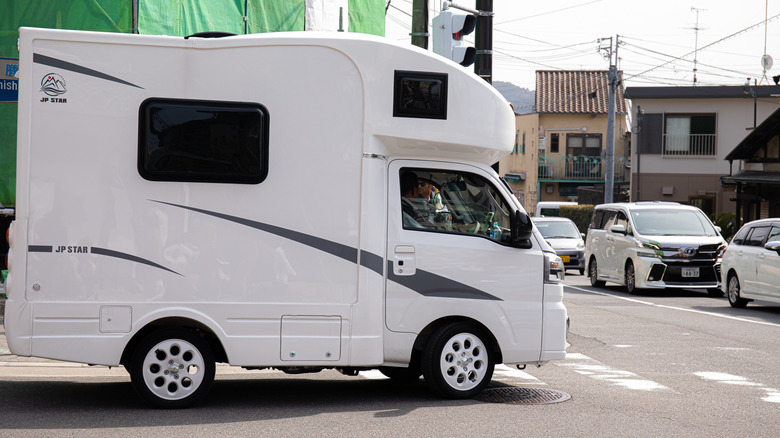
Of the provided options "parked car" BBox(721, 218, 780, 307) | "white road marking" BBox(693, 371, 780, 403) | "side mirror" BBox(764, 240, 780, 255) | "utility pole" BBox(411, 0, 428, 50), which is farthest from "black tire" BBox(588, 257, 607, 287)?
"white road marking" BBox(693, 371, 780, 403)

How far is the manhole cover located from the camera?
8271 mm

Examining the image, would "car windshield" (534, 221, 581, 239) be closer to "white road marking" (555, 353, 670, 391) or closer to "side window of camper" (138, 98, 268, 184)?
"white road marking" (555, 353, 670, 391)

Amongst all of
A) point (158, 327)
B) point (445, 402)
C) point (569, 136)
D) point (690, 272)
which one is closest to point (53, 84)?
point (158, 327)

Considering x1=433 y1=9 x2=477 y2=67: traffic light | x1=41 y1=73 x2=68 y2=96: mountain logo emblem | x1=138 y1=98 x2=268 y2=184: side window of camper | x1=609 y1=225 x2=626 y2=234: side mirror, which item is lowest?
x1=609 y1=225 x2=626 y2=234: side mirror

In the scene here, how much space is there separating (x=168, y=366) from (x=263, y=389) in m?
1.56

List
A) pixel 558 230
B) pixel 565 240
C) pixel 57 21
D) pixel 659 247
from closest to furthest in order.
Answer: pixel 57 21, pixel 659 247, pixel 565 240, pixel 558 230

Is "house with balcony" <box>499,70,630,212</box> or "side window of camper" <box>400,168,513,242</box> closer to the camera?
"side window of camper" <box>400,168,513,242</box>

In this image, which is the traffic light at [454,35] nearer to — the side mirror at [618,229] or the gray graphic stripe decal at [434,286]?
the gray graphic stripe decal at [434,286]

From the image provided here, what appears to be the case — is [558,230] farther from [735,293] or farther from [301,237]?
[301,237]

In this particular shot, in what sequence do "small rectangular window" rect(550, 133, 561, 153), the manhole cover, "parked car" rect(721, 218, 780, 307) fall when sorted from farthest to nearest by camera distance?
"small rectangular window" rect(550, 133, 561, 153) → "parked car" rect(721, 218, 780, 307) → the manhole cover

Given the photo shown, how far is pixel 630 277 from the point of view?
70.1 ft

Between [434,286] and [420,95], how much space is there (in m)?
1.67

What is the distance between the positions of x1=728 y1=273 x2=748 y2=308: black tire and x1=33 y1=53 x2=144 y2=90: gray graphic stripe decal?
13790 mm

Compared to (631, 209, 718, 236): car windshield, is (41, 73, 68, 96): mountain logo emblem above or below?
above
